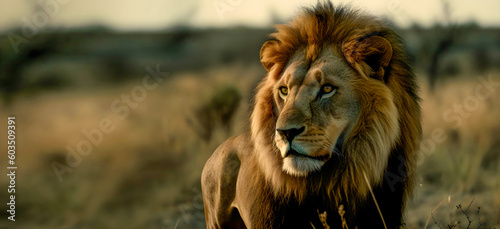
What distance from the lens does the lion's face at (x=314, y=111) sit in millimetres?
2654

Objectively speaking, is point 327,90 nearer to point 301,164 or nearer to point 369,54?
point 369,54

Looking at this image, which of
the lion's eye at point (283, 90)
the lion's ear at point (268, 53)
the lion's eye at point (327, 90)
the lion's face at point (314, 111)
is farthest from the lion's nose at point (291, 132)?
the lion's ear at point (268, 53)

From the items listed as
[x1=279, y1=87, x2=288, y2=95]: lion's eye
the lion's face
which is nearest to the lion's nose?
the lion's face

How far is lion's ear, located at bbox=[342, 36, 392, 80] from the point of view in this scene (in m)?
2.92

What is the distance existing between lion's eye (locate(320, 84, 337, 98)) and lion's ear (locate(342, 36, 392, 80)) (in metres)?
0.22

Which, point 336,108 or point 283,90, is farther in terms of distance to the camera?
point 283,90

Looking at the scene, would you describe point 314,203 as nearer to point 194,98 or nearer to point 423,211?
point 423,211

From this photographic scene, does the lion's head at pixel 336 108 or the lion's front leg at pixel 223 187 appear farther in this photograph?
the lion's front leg at pixel 223 187

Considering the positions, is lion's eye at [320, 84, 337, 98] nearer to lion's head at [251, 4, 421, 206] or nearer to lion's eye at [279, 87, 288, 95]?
lion's head at [251, 4, 421, 206]

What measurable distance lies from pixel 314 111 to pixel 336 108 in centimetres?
13

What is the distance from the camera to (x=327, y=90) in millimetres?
2836

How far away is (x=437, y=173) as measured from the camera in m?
7.64

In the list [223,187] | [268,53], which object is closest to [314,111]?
[268,53]

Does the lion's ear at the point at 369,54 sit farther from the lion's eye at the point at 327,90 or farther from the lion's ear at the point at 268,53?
the lion's ear at the point at 268,53
